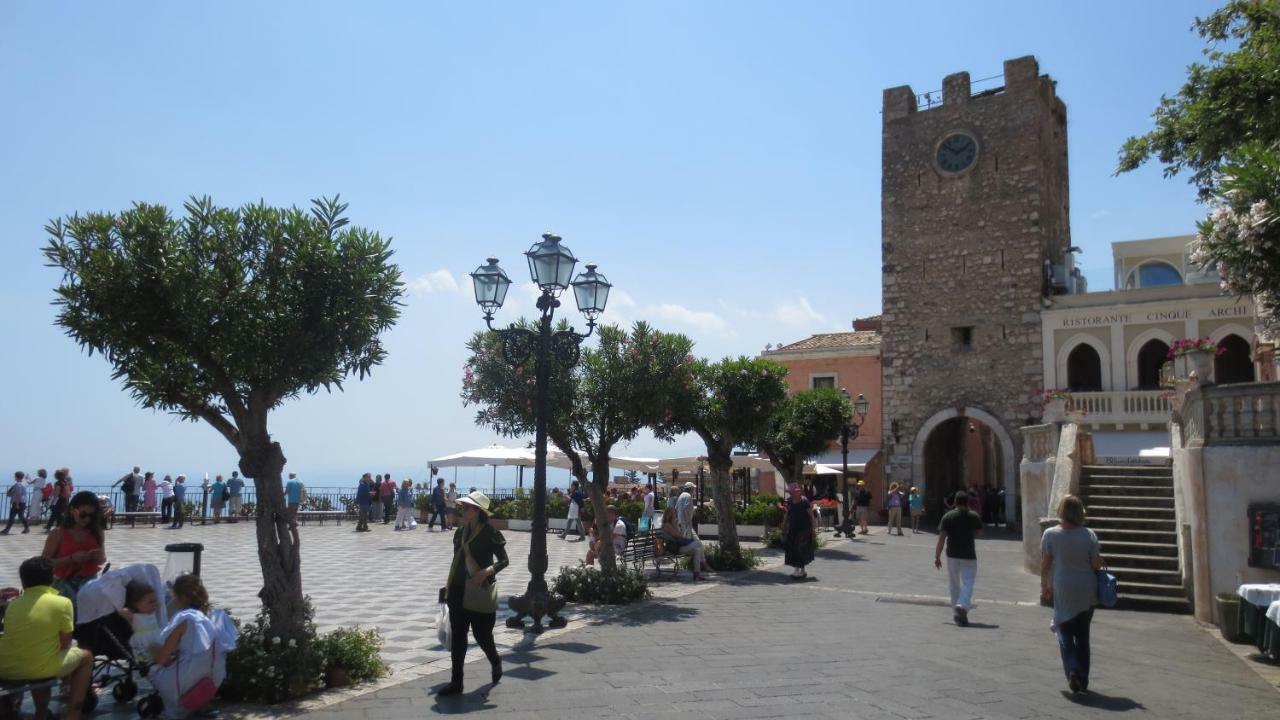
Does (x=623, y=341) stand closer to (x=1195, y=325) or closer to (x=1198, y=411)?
(x=1198, y=411)

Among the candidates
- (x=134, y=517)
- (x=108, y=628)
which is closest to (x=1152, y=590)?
(x=108, y=628)

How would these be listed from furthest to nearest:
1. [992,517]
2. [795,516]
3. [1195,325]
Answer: [992,517] → [1195,325] → [795,516]

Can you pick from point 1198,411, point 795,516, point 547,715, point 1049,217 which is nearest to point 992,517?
point 1049,217

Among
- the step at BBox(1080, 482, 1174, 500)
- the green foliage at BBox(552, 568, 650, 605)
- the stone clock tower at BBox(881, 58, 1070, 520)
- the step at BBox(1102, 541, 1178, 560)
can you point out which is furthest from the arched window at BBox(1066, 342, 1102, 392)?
the green foliage at BBox(552, 568, 650, 605)

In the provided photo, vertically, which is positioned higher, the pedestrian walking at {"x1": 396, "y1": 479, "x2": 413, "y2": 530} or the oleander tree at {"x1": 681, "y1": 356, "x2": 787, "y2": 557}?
the oleander tree at {"x1": 681, "y1": 356, "x2": 787, "y2": 557}

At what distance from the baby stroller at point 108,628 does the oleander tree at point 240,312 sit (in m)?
0.96

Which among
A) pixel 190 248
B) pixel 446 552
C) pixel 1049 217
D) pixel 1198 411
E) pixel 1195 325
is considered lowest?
pixel 446 552

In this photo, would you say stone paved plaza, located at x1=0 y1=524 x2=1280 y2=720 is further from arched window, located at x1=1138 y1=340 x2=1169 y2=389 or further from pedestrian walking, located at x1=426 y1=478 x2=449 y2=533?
arched window, located at x1=1138 y1=340 x2=1169 y2=389

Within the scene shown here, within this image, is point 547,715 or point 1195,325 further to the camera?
point 1195,325

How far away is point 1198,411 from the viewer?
1060 centimetres

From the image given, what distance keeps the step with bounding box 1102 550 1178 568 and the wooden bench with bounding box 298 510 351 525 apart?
23.0 m

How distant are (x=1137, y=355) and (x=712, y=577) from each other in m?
18.4

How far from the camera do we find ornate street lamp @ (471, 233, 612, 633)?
9898mm

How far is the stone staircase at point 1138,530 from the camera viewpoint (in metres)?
11.6
